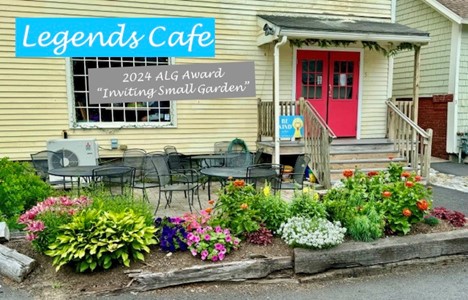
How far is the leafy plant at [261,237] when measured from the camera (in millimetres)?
3848

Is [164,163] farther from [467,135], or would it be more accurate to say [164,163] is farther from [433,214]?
[467,135]

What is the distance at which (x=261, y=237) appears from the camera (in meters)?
3.87

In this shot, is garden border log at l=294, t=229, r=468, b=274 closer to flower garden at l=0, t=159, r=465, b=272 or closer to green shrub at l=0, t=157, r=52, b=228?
flower garden at l=0, t=159, r=465, b=272

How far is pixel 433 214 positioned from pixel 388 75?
5410 millimetres

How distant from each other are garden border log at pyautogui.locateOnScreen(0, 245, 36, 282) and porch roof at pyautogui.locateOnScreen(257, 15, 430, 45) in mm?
5427

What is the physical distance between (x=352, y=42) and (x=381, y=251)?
599 cm

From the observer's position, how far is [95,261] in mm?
3348

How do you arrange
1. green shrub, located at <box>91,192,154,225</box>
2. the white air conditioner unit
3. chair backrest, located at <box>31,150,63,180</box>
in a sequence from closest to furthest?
green shrub, located at <box>91,192,154,225</box> → chair backrest, located at <box>31,150,63,180</box> → the white air conditioner unit

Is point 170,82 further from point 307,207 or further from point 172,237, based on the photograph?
point 307,207

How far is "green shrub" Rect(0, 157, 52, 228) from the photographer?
4492 mm

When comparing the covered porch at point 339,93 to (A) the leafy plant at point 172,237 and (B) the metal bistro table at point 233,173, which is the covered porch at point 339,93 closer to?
(B) the metal bistro table at point 233,173

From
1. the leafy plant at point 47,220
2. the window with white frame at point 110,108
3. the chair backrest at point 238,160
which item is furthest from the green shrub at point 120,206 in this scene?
the window with white frame at point 110,108

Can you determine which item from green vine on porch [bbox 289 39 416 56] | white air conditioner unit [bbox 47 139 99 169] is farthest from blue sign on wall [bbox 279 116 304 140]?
white air conditioner unit [bbox 47 139 99 169]

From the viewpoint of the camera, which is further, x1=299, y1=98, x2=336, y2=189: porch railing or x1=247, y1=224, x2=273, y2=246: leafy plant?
x1=299, y1=98, x2=336, y2=189: porch railing
